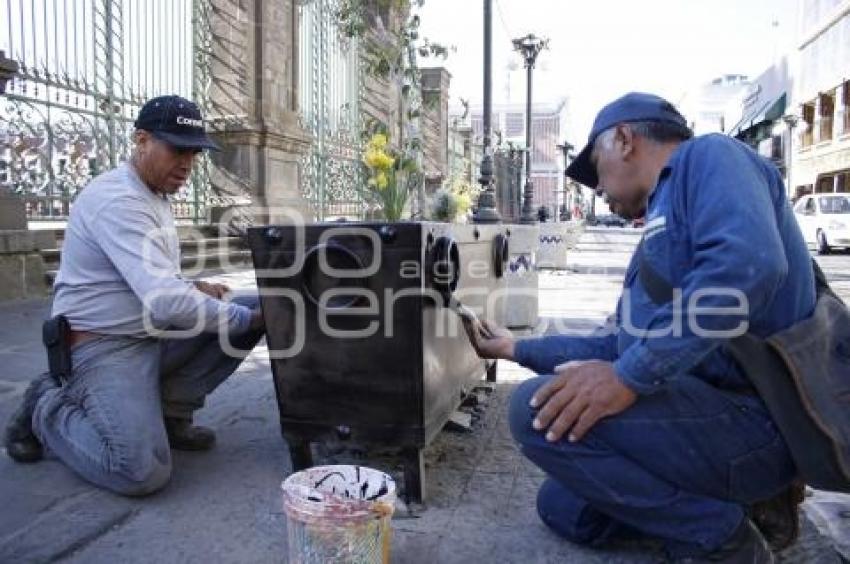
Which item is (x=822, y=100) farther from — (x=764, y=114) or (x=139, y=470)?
(x=139, y=470)

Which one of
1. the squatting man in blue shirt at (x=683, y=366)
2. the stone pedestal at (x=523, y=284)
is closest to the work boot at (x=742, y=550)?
the squatting man in blue shirt at (x=683, y=366)

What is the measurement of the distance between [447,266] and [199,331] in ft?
3.84

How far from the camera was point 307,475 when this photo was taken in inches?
93.4

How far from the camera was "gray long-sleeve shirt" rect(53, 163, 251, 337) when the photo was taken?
3012mm

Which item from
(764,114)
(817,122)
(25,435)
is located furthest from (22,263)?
(764,114)

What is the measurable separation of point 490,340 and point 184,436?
1.55 meters

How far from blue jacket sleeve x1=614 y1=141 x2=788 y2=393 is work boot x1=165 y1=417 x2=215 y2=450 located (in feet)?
7.10

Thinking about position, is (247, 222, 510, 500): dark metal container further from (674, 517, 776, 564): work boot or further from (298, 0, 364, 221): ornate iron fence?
(298, 0, 364, 221): ornate iron fence

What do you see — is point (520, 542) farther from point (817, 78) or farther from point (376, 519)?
point (817, 78)

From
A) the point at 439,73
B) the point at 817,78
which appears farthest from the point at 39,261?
the point at 817,78

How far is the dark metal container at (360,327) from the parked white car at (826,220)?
20.5 meters

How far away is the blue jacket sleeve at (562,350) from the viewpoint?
2627 mm

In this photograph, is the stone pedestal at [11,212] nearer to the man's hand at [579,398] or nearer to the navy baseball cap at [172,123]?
the navy baseball cap at [172,123]

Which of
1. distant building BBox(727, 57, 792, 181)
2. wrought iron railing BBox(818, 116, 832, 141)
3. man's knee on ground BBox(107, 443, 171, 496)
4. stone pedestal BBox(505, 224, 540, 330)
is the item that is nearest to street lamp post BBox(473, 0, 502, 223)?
stone pedestal BBox(505, 224, 540, 330)
